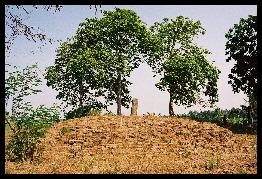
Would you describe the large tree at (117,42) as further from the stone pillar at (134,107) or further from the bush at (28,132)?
the bush at (28,132)

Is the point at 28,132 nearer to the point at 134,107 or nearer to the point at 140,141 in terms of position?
the point at 140,141

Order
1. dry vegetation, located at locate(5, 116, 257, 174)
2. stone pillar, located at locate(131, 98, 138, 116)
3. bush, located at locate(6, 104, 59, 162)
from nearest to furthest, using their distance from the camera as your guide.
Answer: bush, located at locate(6, 104, 59, 162)
dry vegetation, located at locate(5, 116, 257, 174)
stone pillar, located at locate(131, 98, 138, 116)

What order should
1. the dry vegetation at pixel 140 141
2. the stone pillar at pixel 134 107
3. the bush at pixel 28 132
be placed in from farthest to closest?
the stone pillar at pixel 134 107
the dry vegetation at pixel 140 141
the bush at pixel 28 132

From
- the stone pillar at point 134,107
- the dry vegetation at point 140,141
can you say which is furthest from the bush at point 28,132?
the stone pillar at point 134,107

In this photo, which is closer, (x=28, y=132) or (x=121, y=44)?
(x=28, y=132)

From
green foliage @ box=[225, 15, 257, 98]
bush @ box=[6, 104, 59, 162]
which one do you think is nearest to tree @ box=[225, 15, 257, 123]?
green foliage @ box=[225, 15, 257, 98]

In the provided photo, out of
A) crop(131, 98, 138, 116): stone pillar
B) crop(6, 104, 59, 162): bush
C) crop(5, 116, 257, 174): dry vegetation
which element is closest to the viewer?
crop(6, 104, 59, 162): bush

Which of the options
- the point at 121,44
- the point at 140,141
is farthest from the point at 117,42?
the point at 140,141

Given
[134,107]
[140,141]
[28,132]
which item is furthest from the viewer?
[134,107]

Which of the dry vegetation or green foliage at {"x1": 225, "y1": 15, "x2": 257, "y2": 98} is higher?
green foliage at {"x1": 225, "y1": 15, "x2": 257, "y2": 98}

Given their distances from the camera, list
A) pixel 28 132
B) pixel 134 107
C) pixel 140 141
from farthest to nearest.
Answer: pixel 134 107
pixel 140 141
pixel 28 132

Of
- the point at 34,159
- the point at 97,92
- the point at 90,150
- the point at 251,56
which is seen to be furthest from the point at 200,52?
the point at 34,159

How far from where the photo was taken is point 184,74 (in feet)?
115

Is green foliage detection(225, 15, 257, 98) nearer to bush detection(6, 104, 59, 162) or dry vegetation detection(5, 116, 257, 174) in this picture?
dry vegetation detection(5, 116, 257, 174)
